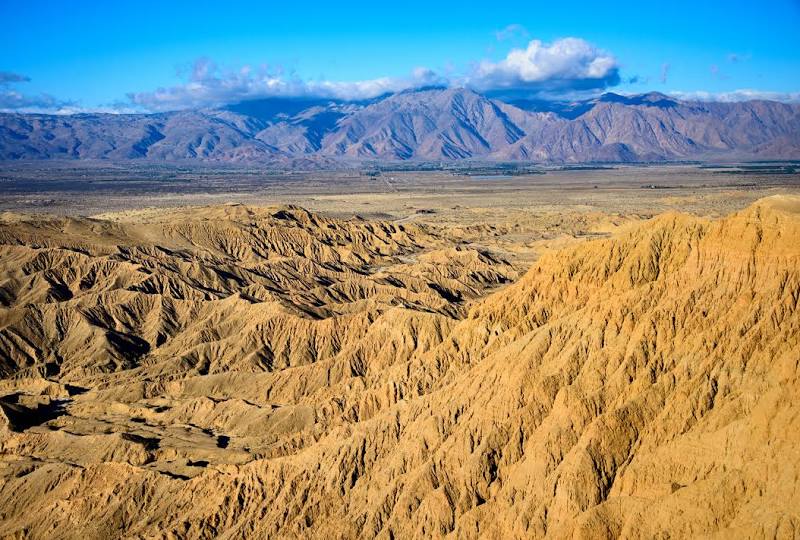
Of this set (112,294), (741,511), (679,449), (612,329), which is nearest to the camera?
(741,511)

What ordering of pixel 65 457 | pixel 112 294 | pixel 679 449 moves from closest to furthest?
1. pixel 679 449
2. pixel 65 457
3. pixel 112 294

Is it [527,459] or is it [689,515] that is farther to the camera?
[527,459]

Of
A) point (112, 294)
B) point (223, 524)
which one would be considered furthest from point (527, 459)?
point (112, 294)

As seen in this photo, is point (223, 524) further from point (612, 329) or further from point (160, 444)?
point (612, 329)

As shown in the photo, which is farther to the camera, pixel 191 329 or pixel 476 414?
pixel 191 329

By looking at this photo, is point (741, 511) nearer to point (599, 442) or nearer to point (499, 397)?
point (599, 442)

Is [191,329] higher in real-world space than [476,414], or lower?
lower

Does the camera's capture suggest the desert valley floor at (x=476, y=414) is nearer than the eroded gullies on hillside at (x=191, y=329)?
Yes

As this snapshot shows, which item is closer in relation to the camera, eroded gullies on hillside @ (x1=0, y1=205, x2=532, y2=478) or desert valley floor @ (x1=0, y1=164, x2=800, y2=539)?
desert valley floor @ (x1=0, y1=164, x2=800, y2=539)

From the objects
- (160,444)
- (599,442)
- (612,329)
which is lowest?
(160,444)

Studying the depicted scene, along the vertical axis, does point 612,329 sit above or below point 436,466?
above
